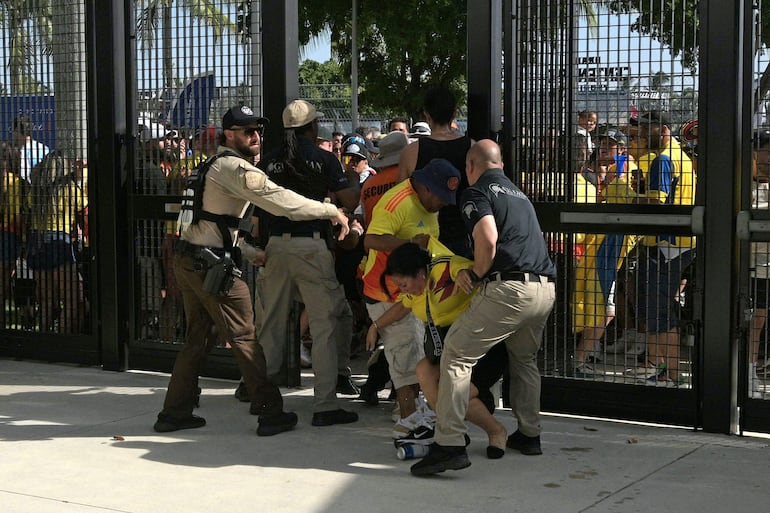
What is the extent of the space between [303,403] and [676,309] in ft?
8.43

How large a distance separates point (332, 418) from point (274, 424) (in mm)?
427

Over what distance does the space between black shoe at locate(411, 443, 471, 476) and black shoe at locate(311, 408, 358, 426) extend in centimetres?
136

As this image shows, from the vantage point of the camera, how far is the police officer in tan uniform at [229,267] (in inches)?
265

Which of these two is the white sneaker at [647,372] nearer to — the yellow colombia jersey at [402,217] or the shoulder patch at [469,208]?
the yellow colombia jersey at [402,217]

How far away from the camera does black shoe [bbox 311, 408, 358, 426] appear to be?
714 centimetres

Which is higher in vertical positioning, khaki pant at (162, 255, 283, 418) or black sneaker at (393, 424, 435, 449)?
khaki pant at (162, 255, 283, 418)

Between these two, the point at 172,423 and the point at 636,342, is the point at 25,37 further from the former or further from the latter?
the point at 636,342

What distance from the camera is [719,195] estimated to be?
6707 mm

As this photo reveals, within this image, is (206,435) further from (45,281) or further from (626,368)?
(45,281)

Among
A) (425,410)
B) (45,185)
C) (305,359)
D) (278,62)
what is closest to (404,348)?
(425,410)

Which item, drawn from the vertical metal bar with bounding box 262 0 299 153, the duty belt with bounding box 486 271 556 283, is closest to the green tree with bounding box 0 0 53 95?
the vertical metal bar with bounding box 262 0 299 153

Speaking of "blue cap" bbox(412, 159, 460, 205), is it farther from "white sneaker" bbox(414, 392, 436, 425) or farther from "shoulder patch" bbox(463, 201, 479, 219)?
"white sneaker" bbox(414, 392, 436, 425)

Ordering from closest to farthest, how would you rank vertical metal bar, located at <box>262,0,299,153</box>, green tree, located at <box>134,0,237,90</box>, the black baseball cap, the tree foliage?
the black baseball cap → vertical metal bar, located at <box>262,0,299,153</box> → green tree, located at <box>134,0,237,90</box> → the tree foliage

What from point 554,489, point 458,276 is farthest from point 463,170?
point 554,489
